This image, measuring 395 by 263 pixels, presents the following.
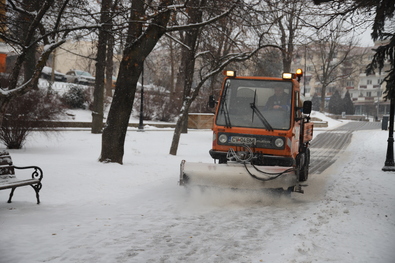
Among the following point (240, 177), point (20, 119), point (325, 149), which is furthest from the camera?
point (325, 149)

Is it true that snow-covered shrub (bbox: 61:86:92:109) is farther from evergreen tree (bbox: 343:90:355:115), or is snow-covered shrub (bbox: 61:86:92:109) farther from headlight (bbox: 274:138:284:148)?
evergreen tree (bbox: 343:90:355:115)

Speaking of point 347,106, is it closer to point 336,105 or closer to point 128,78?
point 336,105

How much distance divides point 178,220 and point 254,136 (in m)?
2.84

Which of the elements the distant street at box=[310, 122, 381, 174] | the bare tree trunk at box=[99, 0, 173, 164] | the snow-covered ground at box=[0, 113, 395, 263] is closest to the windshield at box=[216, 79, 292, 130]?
the snow-covered ground at box=[0, 113, 395, 263]

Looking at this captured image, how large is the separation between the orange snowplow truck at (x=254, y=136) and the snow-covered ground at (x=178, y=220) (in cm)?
54

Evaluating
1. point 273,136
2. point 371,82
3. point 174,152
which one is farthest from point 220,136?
point 371,82

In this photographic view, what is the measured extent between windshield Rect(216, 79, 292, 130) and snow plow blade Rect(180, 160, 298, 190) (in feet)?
4.21

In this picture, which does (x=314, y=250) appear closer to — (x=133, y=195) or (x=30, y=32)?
(x=133, y=195)

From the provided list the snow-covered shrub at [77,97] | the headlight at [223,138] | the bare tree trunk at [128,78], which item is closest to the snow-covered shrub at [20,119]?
the bare tree trunk at [128,78]

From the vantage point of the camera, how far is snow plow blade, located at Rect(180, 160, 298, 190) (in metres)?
8.42

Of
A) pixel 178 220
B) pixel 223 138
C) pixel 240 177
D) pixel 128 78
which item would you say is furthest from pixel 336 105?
pixel 178 220

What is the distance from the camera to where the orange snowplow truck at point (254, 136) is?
8469 mm

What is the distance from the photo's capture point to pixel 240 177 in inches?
332

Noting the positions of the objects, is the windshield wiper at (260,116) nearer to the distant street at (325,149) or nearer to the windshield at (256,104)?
the windshield at (256,104)
